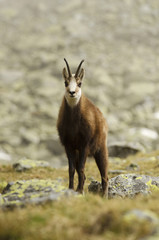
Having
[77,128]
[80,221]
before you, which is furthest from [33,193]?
[77,128]

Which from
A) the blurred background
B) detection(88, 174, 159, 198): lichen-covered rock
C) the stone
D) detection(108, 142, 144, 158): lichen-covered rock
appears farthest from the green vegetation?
the stone

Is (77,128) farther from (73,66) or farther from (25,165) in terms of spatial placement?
(73,66)

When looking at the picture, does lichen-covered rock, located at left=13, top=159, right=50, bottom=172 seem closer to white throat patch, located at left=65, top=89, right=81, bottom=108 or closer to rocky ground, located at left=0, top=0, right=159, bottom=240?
rocky ground, located at left=0, top=0, right=159, bottom=240

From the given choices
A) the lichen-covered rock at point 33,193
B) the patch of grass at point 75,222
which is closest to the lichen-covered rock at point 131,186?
the lichen-covered rock at point 33,193

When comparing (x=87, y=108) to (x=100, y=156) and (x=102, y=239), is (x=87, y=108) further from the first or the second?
(x=102, y=239)

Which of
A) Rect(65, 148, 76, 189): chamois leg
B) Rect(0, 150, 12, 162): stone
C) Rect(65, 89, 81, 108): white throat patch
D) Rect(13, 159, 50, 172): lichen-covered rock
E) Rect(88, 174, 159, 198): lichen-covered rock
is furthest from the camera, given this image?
Rect(0, 150, 12, 162): stone

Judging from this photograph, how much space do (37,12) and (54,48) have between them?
17771 millimetres

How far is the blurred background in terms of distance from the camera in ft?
159

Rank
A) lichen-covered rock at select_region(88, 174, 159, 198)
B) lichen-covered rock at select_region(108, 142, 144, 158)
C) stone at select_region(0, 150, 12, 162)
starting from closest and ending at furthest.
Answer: lichen-covered rock at select_region(88, 174, 159, 198)
lichen-covered rock at select_region(108, 142, 144, 158)
stone at select_region(0, 150, 12, 162)

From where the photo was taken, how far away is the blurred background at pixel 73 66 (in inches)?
1913

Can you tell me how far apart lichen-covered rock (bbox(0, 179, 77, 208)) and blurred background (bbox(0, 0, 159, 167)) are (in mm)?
29399

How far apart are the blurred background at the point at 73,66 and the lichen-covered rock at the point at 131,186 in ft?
91.3

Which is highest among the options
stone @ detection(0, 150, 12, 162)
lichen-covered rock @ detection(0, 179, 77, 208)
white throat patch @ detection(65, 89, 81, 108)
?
stone @ detection(0, 150, 12, 162)

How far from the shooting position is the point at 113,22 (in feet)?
275
